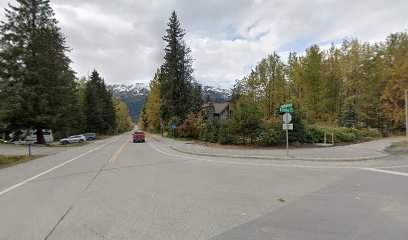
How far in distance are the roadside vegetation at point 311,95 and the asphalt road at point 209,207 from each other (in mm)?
14407

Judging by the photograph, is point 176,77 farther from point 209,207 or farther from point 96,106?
point 209,207

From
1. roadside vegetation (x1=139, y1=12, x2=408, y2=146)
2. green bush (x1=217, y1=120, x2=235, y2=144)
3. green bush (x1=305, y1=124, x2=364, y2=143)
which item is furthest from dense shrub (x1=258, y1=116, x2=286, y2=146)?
green bush (x1=217, y1=120, x2=235, y2=144)

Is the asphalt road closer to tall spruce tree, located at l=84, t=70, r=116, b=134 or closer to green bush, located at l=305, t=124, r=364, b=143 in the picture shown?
green bush, located at l=305, t=124, r=364, b=143

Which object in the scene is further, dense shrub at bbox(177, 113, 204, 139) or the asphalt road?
dense shrub at bbox(177, 113, 204, 139)

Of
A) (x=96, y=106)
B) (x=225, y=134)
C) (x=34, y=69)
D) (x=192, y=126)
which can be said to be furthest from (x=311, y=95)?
(x=96, y=106)

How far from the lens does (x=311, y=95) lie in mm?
42219

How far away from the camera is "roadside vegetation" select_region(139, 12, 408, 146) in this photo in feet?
81.9

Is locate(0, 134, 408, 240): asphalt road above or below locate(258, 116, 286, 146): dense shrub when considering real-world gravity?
below

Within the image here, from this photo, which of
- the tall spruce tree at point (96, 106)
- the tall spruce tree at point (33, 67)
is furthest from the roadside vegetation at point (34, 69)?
the tall spruce tree at point (96, 106)

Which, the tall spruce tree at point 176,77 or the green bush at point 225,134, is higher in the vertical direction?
the tall spruce tree at point 176,77

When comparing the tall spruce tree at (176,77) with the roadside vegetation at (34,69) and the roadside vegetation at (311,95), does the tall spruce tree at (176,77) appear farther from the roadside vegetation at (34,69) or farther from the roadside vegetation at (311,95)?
the roadside vegetation at (34,69)

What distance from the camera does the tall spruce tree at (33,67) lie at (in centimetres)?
3306

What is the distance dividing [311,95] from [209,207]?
131 ft

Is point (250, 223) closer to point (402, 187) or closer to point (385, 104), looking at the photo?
point (402, 187)
